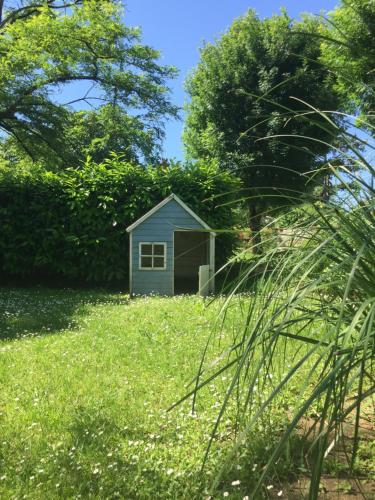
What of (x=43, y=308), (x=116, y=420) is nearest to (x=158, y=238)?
(x=43, y=308)

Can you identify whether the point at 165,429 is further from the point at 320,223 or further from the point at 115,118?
the point at 115,118

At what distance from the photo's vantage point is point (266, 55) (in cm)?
1578

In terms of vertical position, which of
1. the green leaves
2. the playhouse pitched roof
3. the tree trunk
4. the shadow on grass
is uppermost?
the green leaves

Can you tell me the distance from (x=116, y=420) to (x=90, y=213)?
9438 mm

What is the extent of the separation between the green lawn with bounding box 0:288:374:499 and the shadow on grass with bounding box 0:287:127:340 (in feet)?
1.74

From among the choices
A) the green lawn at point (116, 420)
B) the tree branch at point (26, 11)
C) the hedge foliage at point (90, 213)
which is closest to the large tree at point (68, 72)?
the tree branch at point (26, 11)

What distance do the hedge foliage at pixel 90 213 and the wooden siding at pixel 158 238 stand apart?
902 mm

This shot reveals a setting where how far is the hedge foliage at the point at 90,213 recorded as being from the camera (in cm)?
1216

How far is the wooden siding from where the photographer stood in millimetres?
11217

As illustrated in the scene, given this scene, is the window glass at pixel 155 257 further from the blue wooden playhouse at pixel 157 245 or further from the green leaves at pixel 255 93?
the green leaves at pixel 255 93

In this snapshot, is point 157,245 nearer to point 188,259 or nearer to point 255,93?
point 188,259

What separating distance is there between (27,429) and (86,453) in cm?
62

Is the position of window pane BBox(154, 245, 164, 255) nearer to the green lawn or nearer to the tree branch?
the green lawn

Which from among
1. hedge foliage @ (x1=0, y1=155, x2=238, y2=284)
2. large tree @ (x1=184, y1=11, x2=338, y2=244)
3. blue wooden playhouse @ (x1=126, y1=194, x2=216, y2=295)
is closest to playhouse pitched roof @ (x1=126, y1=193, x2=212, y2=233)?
blue wooden playhouse @ (x1=126, y1=194, x2=216, y2=295)
